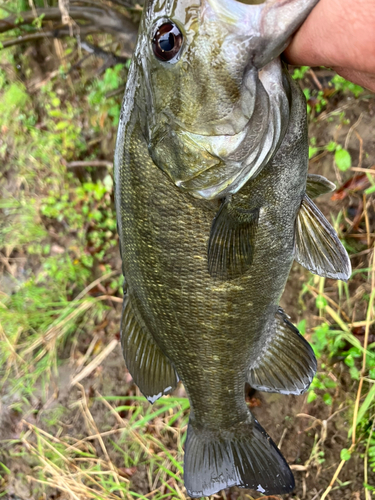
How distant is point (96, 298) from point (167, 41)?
7.78ft

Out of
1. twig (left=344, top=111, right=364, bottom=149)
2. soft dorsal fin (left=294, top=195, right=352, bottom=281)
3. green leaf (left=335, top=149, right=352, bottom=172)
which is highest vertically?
twig (left=344, top=111, right=364, bottom=149)

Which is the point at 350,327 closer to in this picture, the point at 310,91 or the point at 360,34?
the point at 310,91

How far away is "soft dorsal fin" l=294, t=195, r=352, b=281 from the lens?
4.26 ft

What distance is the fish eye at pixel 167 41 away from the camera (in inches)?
36.5

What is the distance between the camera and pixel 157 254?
1.24 metres

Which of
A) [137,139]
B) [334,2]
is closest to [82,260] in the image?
[137,139]

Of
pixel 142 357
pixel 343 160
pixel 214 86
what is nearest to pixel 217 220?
Result: pixel 214 86

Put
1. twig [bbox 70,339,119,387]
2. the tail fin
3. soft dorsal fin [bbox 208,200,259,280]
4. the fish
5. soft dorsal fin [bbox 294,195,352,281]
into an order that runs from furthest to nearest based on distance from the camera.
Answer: twig [bbox 70,339,119,387] < the tail fin < soft dorsal fin [bbox 294,195,352,281] < soft dorsal fin [bbox 208,200,259,280] < the fish

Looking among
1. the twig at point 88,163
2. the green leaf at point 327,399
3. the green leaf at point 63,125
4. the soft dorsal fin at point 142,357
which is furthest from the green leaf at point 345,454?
the green leaf at point 63,125

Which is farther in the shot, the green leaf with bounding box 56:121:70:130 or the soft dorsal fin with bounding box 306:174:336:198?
the green leaf with bounding box 56:121:70:130

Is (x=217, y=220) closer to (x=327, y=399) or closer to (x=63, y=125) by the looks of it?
(x=327, y=399)

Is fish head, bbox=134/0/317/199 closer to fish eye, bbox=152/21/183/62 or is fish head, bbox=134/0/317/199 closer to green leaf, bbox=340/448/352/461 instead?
fish eye, bbox=152/21/183/62

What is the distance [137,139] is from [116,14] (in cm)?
140

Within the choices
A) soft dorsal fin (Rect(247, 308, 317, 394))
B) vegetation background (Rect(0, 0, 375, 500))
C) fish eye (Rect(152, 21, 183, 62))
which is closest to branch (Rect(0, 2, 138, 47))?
vegetation background (Rect(0, 0, 375, 500))
